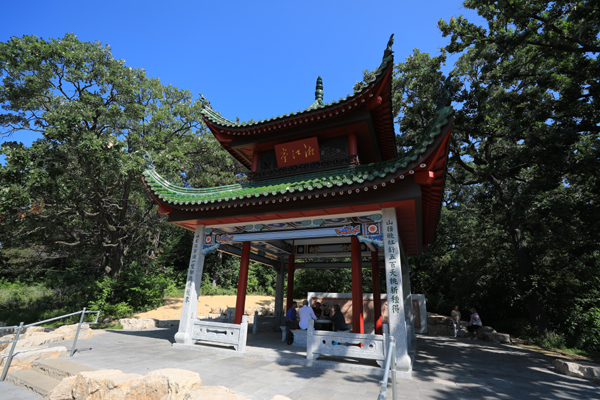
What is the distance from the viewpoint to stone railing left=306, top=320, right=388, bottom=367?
241 inches

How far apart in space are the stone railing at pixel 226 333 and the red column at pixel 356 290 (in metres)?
2.85

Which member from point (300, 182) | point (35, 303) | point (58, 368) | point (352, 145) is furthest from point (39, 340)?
point (35, 303)

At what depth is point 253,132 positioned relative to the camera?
9.86 metres

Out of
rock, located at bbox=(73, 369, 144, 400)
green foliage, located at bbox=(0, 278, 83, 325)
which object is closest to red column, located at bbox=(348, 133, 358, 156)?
rock, located at bbox=(73, 369, 144, 400)

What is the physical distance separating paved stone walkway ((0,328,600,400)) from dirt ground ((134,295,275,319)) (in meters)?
8.27

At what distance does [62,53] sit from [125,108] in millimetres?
3456

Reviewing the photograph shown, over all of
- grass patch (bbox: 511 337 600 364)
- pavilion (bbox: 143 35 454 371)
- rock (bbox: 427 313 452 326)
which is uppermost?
pavilion (bbox: 143 35 454 371)

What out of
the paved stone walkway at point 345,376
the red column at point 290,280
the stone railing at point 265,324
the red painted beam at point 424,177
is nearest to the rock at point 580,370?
the paved stone walkway at point 345,376

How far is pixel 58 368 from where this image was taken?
18.9 ft

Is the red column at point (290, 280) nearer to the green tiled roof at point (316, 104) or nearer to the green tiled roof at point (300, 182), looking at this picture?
the green tiled roof at point (300, 182)

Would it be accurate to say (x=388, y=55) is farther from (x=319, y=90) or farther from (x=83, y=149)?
(x=83, y=149)

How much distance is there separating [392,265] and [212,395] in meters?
4.54

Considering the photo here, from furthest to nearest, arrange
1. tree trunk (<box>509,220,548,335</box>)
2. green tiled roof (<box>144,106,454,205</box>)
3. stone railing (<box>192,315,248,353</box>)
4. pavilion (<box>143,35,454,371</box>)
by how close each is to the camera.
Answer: tree trunk (<box>509,220,548,335</box>), stone railing (<box>192,315,248,353</box>), pavilion (<box>143,35,454,371</box>), green tiled roof (<box>144,106,454,205</box>)

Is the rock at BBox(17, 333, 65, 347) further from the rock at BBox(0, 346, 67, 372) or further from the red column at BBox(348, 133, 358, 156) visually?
the red column at BBox(348, 133, 358, 156)
